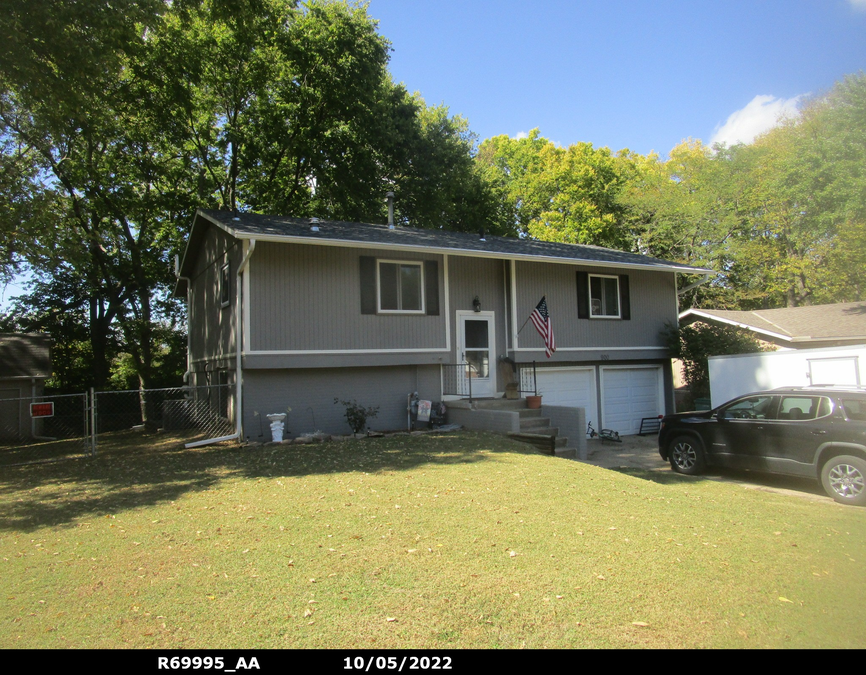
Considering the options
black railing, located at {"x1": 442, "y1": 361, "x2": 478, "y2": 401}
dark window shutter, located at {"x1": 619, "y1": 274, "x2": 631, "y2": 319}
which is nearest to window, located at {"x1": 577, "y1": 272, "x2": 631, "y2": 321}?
dark window shutter, located at {"x1": 619, "y1": 274, "x2": 631, "y2": 319}

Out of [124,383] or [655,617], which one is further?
[124,383]

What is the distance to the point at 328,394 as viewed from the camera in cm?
1317

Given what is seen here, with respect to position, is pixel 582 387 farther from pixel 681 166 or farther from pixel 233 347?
pixel 681 166

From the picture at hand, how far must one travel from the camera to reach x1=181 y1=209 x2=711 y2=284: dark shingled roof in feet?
40.9

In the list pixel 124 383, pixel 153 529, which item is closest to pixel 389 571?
pixel 153 529

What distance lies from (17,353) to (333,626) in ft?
70.1

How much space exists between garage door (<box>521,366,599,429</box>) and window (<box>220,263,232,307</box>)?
7.54 metres

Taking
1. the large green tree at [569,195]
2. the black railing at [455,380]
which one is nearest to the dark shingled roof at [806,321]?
the large green tree at [569,195]

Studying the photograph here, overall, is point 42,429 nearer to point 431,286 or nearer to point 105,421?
point 105,421

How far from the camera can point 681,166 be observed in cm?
3456

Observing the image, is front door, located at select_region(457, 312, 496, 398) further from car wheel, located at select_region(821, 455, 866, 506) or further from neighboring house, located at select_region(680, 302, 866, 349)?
neighboring house, located at select_region(680, 302, 866, 349)

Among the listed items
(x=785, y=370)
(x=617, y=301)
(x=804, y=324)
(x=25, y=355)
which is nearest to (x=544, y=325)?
(x=617, y=301)

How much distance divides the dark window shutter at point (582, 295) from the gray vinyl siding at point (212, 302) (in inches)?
358

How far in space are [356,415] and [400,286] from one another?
10.8 ft
